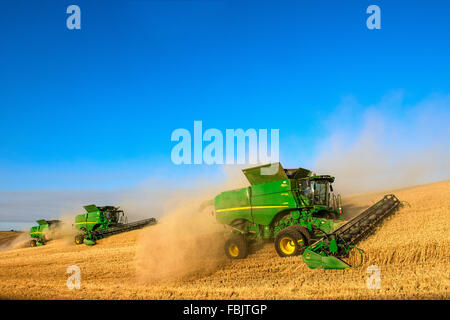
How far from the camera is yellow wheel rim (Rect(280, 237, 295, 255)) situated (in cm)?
831

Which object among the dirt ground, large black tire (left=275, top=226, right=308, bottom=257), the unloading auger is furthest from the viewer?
large black tire (left=275, top=226, right=308, bottom=257)

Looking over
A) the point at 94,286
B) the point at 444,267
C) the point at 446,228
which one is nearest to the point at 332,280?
the point at 444,267

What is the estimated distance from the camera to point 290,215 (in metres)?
9.32

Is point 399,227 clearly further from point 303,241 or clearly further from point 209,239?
point 209,239

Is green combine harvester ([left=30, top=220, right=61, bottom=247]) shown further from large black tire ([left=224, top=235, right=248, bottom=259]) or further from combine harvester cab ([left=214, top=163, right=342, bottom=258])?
large black tire ([left=224, top=235, right=248, bottom=259])

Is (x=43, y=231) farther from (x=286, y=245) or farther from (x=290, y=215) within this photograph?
(x=286, y=245)

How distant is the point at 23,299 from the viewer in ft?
21.9

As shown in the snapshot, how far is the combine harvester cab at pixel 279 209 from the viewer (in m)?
8.52

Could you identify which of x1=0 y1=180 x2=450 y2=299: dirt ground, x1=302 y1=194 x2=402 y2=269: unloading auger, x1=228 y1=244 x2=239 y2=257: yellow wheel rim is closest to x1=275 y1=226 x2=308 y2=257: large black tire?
x1=0 y1=180 x2=450 y2=299: dirt ground

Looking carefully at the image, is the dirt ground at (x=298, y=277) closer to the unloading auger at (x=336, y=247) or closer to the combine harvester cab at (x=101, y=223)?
the unloading auger at (x=336, y=247)

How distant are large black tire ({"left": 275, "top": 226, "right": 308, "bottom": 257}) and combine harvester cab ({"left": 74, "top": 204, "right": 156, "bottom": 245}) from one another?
15674mm

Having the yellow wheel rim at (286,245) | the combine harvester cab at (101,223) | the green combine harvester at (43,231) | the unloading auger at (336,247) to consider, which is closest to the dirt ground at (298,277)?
the unloading auger at (336,247)

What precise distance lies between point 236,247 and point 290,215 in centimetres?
209

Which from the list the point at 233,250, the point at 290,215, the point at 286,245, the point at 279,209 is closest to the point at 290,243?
the point at 286,245
